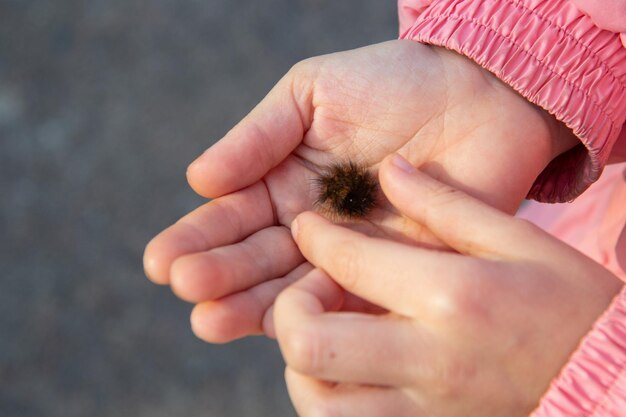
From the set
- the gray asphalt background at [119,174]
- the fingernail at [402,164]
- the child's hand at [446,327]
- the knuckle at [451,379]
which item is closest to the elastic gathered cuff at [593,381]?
the child's hand at [446,327]

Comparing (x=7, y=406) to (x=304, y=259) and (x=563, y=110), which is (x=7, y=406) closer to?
(x=304, y=259)

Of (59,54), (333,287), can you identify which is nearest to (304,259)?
(333,287)

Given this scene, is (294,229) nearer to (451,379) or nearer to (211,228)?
(211,228)

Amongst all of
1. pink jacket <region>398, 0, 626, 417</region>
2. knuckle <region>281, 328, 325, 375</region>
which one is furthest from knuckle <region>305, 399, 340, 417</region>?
pink jacket <region>398, 0, 626, 417</region>

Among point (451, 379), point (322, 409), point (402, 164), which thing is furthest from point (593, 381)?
point (402, 164)

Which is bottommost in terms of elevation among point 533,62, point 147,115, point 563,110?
point 563,110

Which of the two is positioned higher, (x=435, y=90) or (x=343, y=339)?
(x=435, y=90)

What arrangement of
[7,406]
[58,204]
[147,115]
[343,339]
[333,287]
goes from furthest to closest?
[147,115] < [58,204] < [7,406] < [333,287] < [343,339]

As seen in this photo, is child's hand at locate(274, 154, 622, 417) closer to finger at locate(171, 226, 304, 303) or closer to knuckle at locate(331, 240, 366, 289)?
knuckle at locate(331, 240, 366, 289)
